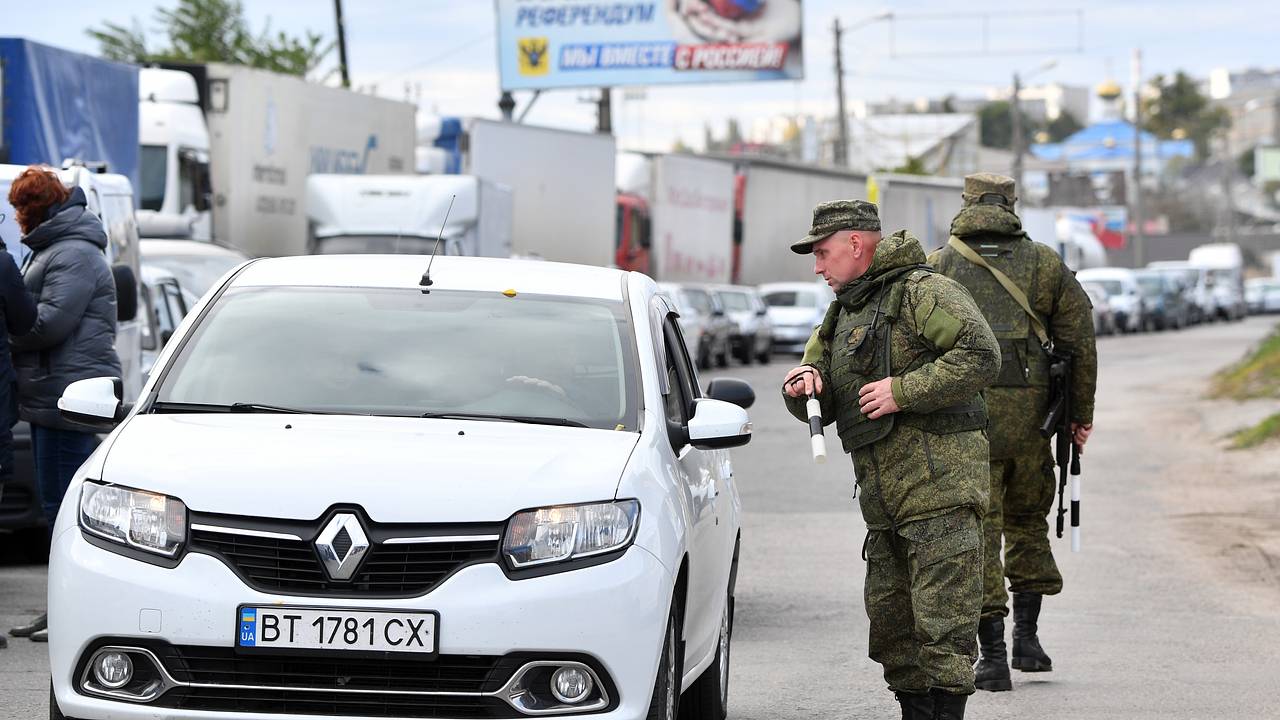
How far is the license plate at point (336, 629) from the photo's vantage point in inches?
197

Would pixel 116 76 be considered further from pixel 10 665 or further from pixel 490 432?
pixel 490 432

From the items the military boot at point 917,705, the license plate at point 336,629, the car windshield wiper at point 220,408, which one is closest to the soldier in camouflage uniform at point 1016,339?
the military boot at point 917,705

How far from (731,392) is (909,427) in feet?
3.45

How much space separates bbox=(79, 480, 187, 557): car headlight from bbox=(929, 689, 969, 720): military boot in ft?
7.36

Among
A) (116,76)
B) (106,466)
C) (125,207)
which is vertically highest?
(116,76)

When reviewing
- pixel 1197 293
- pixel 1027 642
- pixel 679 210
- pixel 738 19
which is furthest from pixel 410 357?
pixel 1197 293

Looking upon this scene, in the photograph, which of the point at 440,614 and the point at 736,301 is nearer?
the point at 440,614

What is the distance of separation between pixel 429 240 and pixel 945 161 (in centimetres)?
9612

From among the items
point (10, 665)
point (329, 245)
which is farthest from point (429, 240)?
point (10, 665)

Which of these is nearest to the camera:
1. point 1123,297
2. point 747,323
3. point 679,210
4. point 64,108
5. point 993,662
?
point 993,662

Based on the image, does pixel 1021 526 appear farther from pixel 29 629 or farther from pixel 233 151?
pixel 233 151

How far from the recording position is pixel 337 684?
508cm

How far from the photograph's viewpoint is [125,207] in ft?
41.5

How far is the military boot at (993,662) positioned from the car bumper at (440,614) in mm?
2717
